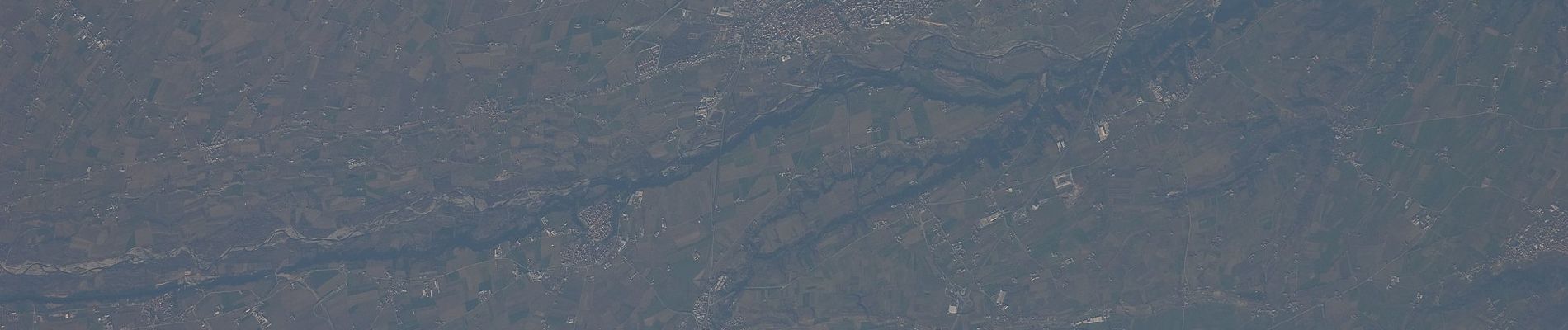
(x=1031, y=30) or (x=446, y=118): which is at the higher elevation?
(x=1031, y=30)

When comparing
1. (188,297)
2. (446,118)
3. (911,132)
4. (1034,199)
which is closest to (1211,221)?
(1034,199)

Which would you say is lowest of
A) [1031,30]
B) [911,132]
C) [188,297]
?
[188,297]

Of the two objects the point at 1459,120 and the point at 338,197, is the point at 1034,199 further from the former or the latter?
the point at 338,197

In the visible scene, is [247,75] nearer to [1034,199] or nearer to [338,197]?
[338,197]

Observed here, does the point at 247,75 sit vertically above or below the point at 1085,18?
below

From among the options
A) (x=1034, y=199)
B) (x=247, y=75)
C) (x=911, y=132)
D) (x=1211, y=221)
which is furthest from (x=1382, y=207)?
(x=247, y=75)

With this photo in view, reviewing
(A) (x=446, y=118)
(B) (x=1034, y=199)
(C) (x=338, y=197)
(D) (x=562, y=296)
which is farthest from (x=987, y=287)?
(C) (x=338, y=197)

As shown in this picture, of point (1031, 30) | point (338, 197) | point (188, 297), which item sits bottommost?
point (188, 297)
